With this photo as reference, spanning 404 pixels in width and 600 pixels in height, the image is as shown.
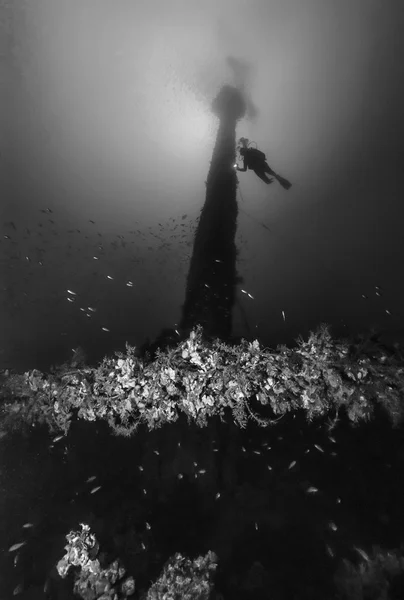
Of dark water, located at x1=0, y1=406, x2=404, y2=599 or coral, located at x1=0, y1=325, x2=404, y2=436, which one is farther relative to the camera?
dark water, located at x1=0, y1=406, x2=404, y2=599

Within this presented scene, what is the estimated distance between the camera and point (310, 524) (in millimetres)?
7320

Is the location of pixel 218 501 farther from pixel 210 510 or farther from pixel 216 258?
pixel 216 258

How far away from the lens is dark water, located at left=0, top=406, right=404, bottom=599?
6.73 metres

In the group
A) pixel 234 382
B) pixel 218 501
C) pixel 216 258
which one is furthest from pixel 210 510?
pixel 216 258

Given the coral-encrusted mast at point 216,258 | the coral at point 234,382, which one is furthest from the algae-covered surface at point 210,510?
the coral-encrusted mast at point 216,258

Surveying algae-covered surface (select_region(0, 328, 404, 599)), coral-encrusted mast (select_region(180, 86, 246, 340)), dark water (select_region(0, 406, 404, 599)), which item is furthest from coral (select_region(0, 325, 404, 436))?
dark water (select_region(0, 406, 404, 599))

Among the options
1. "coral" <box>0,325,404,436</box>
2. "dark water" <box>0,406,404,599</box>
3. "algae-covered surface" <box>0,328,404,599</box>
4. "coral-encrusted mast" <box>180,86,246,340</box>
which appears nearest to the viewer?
"coral" <box>0,325,404,436</box>

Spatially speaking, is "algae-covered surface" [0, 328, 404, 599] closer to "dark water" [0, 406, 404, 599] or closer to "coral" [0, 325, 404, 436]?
"dark water" [0, 406, 404, 599]

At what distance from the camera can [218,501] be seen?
310 inches

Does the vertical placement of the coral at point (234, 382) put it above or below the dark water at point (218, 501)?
above

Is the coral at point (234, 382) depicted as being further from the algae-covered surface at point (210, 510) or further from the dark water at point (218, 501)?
the dark water at point (218, 501)

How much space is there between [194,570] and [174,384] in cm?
481

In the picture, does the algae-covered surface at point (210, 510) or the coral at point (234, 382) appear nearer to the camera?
the coral at point (234, 382)

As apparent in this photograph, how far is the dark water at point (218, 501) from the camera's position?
6730 millimetres
